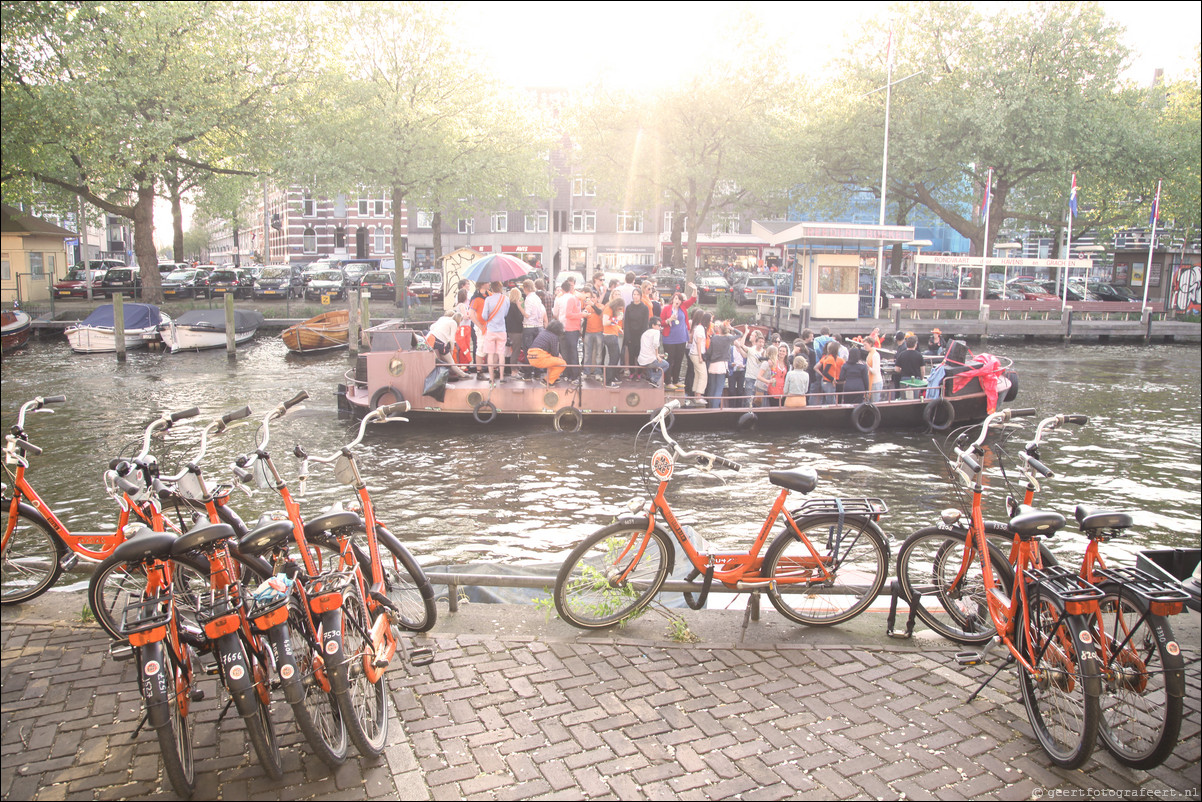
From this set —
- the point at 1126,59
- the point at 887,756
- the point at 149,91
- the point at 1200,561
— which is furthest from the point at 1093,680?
the point at 1126,59

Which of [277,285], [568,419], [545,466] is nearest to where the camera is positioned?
[545,466]

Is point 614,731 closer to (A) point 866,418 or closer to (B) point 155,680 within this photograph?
(B) point 155,680

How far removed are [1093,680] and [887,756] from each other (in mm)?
918

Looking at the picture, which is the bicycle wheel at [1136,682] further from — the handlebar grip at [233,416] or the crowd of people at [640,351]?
the crowd of people at [640,351]

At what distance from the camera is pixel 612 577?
509 cm

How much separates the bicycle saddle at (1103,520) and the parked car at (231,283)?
37114 mm

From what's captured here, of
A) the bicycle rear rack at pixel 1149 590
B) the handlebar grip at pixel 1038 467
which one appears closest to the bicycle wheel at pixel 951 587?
the handlebar grip at pixel 1038 467

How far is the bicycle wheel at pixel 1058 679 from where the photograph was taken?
3.59 metres

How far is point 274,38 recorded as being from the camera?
27.9m

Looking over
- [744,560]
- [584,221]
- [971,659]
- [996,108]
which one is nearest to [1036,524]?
[971,659]

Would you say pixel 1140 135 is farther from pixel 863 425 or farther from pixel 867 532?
pixel 867 532

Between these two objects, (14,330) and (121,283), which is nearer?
(14,330)

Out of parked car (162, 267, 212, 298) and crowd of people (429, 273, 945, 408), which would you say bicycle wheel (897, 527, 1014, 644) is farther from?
parked car (162, 267, 212, 298)

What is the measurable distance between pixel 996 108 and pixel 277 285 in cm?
3112
